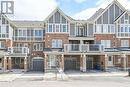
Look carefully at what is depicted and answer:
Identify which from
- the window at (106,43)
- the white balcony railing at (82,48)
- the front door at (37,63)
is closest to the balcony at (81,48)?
the white balcony railing at (82,48)

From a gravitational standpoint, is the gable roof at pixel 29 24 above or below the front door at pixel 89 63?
above

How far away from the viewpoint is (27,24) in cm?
6362

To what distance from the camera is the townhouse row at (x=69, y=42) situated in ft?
184

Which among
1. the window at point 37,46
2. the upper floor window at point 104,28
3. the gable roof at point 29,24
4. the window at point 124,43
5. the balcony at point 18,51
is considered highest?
the gable roof at point 29,24

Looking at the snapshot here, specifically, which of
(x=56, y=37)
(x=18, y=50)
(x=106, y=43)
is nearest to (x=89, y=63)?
(x=106, y=43)

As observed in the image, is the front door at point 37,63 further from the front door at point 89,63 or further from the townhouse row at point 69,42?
the front door at point 89,63

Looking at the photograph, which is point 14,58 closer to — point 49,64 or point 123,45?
point 49,64

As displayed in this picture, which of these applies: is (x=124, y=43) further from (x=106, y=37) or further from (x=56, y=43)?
(x=56, y=43)

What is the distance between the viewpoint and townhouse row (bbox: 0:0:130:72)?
56219 mm

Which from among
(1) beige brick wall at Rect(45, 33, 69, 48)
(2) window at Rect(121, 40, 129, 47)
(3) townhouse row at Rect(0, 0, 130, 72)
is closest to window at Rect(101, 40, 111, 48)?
(3) townhouse row at Rect(0, 0, 130, 72)

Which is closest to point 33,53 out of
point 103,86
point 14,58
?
point 14,58

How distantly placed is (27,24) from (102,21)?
14.2 m

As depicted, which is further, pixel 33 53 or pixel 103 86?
pixel 33 53

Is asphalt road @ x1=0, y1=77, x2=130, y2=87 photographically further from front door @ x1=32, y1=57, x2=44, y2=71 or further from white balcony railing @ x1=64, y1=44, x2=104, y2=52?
front door @ x1=32, y1=57, x2=44, y2=71
